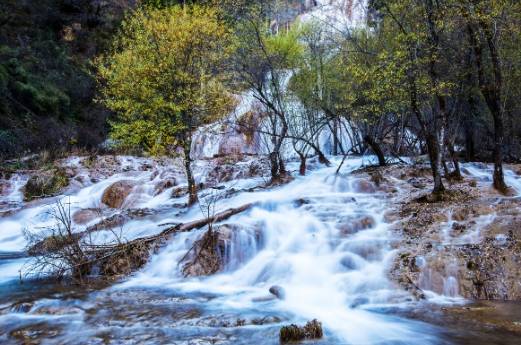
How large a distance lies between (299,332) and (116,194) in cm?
1396

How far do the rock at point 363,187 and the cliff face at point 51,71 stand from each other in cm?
1415

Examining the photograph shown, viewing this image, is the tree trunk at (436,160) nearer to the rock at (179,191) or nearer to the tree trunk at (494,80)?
the tree trunk at (494,80)

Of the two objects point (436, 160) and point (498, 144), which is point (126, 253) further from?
point (498, 144)

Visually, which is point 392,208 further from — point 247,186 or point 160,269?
point 247,186

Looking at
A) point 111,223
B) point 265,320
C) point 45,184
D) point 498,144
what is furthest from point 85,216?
point 498,144

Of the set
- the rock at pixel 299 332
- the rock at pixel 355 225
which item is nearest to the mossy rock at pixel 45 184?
the rock at pixel 355 225

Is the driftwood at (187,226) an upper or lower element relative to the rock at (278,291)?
upper

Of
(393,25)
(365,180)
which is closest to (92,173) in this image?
(365,180)

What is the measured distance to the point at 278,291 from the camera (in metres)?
8.19

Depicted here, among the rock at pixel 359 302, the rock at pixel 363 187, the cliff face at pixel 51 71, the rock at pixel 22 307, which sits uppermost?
the cliff face at pixel 51 71

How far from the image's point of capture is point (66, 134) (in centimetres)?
2717

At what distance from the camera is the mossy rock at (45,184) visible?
19.5m

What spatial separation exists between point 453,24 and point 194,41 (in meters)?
7.33

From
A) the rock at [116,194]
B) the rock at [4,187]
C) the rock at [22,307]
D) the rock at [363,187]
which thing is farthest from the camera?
the rock at [4,187]
